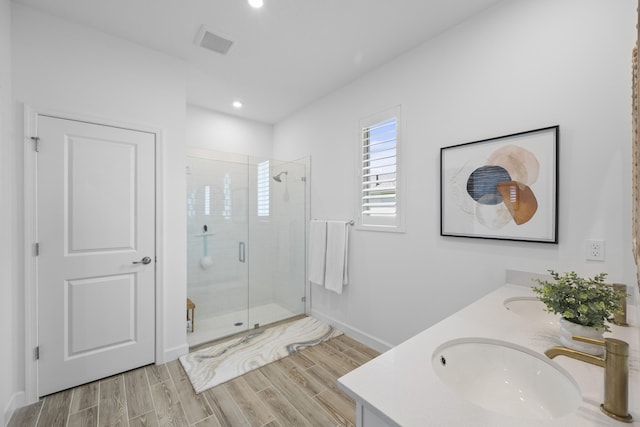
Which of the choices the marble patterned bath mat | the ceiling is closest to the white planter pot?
the ceiling

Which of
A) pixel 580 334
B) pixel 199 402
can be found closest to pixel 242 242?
pixel 199 402

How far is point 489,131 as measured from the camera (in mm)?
1861

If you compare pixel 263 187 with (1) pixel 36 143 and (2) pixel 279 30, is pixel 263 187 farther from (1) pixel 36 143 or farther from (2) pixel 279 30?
(1) pixel 36 143

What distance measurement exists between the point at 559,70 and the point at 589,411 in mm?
1736

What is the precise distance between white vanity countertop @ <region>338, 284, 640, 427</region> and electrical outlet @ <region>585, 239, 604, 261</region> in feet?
1.26

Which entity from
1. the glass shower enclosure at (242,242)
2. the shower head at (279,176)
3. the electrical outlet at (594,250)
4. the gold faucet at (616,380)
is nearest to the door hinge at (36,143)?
the glass shower enclosure at (242,242)

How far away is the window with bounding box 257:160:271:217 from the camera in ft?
10.7

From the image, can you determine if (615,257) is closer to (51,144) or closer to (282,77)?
(282,77)

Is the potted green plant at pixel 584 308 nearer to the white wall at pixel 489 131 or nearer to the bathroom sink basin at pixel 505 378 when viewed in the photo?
the bathroom sink basin at pixel 505 378

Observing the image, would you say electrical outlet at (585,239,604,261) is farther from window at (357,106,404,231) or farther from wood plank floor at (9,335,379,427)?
wood plank floor at (9,335,379,427)

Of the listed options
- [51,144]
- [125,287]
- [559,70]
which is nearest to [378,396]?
[559,70]

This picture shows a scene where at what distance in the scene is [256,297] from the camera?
3281mm

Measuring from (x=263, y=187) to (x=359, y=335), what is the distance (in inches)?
75.8

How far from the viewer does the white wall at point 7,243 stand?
1689mm
